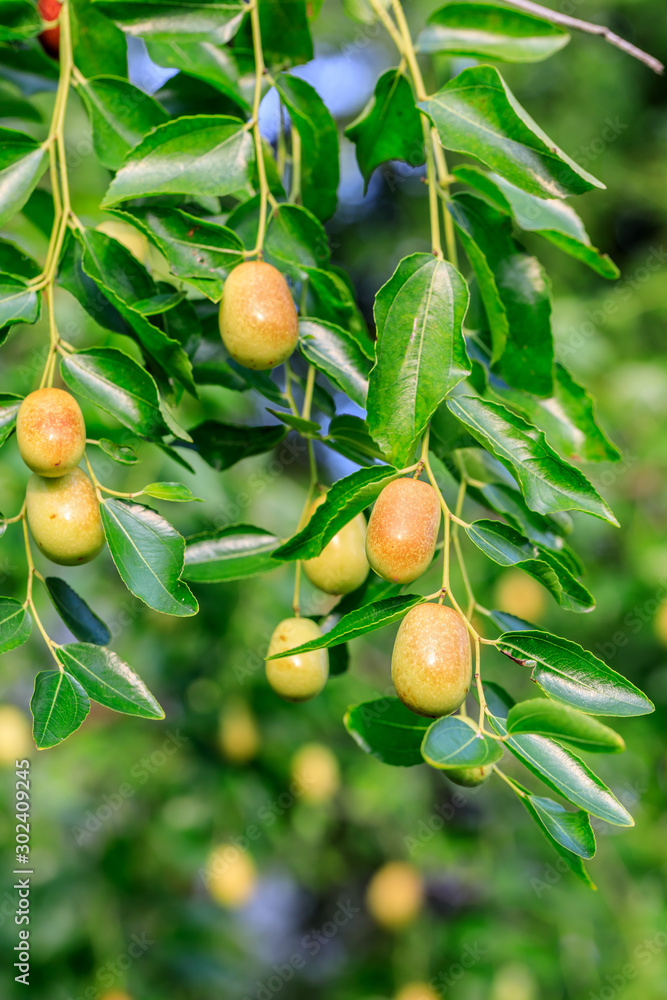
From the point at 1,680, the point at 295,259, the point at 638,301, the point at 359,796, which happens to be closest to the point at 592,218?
the point at 638,301

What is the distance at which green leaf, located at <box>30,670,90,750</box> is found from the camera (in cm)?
70

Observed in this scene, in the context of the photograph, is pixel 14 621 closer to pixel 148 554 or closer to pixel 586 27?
pixel 148 554

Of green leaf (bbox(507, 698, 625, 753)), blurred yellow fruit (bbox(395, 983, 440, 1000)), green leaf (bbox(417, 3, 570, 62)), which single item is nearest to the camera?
green leaf (bbox(507, 698, 625, 753))

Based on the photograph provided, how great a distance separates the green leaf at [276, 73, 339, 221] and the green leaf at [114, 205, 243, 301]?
0.65ft

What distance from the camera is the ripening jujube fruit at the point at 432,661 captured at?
0.69 meters

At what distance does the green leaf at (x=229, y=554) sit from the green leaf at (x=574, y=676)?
0.28 meters

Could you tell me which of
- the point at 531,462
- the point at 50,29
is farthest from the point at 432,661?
the point at 50,29

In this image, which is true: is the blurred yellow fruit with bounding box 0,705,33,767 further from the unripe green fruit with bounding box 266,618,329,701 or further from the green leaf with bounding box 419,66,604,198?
the green leaf with bounding box 419,66,604,198

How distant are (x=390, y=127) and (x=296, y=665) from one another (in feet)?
2.04

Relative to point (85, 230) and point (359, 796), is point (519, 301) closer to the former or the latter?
point (85, 230)

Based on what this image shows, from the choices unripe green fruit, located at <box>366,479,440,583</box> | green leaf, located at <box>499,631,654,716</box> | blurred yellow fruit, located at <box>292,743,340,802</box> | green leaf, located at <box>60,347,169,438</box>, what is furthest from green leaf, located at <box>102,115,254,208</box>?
blurred yellow fruit, located at <box>292,743,340,802</box>

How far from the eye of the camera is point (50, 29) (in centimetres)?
106

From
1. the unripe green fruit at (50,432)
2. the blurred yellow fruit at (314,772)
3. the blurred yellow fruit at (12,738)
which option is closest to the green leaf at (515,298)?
the unripe green fruit at (50,432)

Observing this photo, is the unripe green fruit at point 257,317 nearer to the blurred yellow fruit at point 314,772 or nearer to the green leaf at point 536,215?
the green leaf at point 536,215
